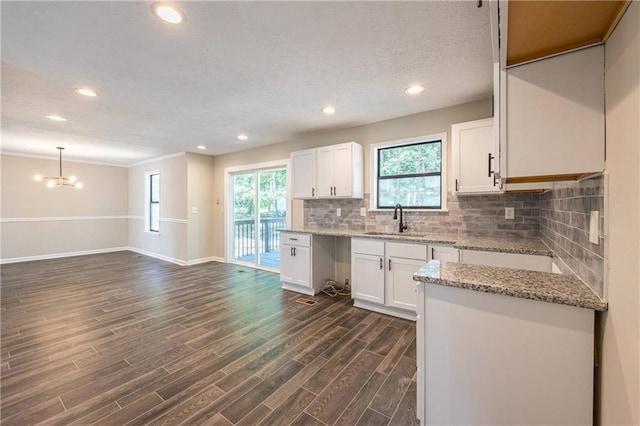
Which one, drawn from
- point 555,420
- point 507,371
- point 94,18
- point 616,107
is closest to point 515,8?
point 616,107

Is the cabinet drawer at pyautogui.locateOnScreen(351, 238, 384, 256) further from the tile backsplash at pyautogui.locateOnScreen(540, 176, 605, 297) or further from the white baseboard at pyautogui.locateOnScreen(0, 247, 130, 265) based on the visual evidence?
the white baseboard at pyautogui.locateOnScreen(0, 247, 130, 265)

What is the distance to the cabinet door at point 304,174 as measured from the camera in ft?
13.6

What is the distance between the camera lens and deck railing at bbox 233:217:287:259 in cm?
552

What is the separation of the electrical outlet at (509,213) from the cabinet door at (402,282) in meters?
1.05

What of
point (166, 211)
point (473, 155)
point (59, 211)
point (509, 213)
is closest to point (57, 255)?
point (59, 211)

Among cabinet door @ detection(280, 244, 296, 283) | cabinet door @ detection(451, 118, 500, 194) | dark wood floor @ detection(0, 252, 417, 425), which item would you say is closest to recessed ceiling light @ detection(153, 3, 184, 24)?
dark wood floor @ detection(0, 252, 417, 425)

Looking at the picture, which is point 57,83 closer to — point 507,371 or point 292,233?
point 292,233

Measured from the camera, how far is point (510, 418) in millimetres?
1194

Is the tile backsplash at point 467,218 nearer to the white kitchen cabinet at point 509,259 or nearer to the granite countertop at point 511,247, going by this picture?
the granite countertop at point 511,247

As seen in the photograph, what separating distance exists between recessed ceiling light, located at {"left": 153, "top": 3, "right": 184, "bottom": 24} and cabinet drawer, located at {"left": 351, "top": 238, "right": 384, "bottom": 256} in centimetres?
267

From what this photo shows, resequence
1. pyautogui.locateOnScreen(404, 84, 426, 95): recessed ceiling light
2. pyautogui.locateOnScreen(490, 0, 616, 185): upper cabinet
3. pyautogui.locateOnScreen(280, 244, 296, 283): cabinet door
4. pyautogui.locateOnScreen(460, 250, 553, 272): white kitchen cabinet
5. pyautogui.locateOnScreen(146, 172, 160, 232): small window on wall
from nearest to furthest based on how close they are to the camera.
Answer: pyautogui.locateOnScreen(490, 0, 616, 185): upper cabinet → pyautogui.locateOnScreen(460, 250, 553, 272): white kitchen cabinet → pyautogui.locateOnScreen(404, 84, 426, 95): recessed ceiling light → pyautogui.locateOnScreen(280, 244, 296, 283): cabinet door → pyautogui.locateOnScreen(146, 172, 160, 232): small window on wall

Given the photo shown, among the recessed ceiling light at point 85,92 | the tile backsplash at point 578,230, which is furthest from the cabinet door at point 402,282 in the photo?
the recessed ceiling light at point 85,92

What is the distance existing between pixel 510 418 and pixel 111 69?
11.8 feet

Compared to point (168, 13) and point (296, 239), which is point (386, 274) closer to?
point (296, 239)
